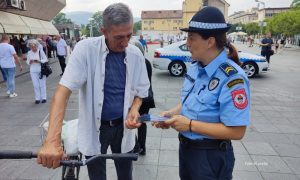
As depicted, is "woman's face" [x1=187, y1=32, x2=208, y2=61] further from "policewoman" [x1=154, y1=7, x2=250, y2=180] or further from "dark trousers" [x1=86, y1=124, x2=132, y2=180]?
"dark trousers" [x1=86, y1=124, x2=132, y2=180]

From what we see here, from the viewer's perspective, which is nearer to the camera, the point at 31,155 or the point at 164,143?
the point at 31,155

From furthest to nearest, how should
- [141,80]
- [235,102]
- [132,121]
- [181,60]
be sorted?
1. [181,60]
2. [141,80]
3. [132,121]
4. [235,102]

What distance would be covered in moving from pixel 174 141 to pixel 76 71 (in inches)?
124

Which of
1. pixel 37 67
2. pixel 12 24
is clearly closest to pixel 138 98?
pixel 37 67

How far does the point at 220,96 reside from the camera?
170 cm

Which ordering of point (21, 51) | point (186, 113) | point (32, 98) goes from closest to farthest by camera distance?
point (186, 113), point (32, 98), point (21, 51)

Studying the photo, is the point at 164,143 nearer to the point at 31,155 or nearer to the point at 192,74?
the point at 192,74

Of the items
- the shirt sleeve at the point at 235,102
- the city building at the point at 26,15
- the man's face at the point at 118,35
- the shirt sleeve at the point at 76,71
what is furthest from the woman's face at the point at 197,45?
the city building at the point at 26,15

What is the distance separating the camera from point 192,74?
2078 mm

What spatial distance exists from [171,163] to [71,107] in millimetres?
3950

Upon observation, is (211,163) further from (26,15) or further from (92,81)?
(26,15)

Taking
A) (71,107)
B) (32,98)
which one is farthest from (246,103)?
(32,98)

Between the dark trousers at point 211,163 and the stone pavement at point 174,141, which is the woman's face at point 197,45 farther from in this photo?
the stone pavement at point 174,141

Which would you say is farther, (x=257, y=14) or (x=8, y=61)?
(x=257, y=14)
